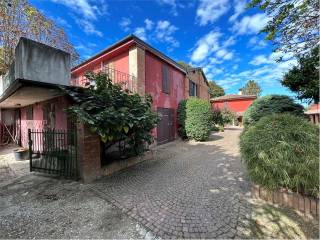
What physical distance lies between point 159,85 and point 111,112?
6781mm

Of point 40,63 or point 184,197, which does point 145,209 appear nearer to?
point 184,197

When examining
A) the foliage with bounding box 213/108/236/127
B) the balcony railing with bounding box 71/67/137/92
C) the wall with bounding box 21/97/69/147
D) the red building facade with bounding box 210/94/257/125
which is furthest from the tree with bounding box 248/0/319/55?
the red building facade with bounding box 210/94/257/125

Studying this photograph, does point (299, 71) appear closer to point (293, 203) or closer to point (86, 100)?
point (293, 203)

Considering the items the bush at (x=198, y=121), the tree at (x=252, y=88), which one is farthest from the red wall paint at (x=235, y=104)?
the tree at (x=252, y=88)

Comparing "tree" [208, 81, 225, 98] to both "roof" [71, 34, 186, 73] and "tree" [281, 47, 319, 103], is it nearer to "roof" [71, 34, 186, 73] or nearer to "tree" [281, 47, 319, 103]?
"roof" [71, 34, 186, 73]

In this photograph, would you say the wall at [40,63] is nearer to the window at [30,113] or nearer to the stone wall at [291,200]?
the window at [30,113]

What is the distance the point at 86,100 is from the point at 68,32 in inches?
562

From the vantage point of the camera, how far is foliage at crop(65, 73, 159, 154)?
14.2 ft

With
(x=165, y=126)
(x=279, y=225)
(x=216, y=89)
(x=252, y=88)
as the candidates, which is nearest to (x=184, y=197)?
(x=279, y=225)

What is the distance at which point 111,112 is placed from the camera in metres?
4.45

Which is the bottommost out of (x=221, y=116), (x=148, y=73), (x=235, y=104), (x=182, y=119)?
(x=182, y=119)

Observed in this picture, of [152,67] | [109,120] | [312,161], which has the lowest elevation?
[312,161]

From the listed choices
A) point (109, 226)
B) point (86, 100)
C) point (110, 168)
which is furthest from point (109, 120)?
point (109, 226)

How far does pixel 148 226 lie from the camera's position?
112 inches
